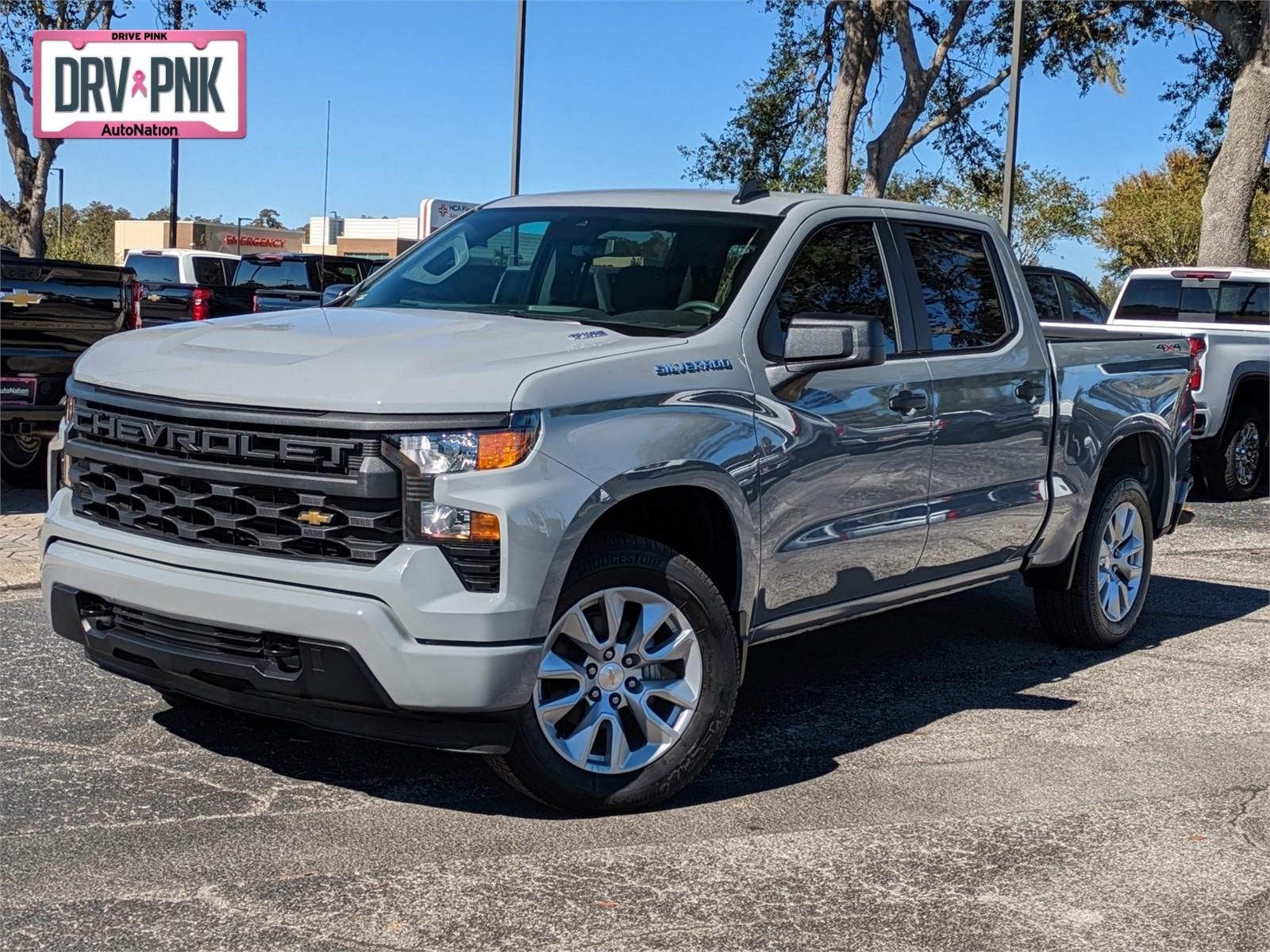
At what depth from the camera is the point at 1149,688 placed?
7.00m

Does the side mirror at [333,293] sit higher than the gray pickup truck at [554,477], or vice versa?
the side mirror at [333,293]

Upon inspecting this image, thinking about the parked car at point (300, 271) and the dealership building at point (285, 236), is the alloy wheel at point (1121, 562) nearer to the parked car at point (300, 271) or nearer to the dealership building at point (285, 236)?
the parked car at point (300, 271)

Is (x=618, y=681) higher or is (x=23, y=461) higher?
(x=618, y=681)

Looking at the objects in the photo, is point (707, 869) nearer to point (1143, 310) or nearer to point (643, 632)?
point (643, 632)

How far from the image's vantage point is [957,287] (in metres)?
6.66

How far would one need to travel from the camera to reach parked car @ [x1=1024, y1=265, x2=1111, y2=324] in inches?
645

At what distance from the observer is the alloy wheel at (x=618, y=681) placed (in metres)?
4.82

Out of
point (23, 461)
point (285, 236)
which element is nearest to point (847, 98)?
point (23, 461)

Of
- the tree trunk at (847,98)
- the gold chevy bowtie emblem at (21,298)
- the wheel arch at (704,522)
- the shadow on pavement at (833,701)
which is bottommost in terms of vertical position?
the shadow on pavement at (833,701)

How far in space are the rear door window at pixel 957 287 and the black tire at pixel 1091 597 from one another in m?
1.25

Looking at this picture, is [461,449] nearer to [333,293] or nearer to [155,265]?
[333,293]

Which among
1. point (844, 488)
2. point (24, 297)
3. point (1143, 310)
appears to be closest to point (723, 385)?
point (844, 488)

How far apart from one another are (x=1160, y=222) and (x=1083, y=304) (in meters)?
48.8

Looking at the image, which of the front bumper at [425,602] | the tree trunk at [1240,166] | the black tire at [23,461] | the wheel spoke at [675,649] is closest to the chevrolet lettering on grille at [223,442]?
the front bumper at [425,602]
